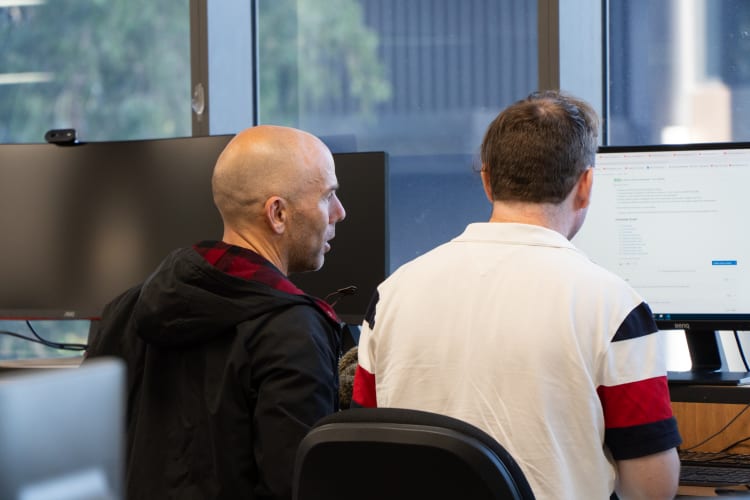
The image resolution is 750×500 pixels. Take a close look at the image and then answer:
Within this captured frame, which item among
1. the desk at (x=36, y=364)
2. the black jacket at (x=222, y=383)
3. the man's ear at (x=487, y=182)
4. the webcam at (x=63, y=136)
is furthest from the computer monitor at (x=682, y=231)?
the webcam at (x=63, y=136)

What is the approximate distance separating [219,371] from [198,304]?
117mm

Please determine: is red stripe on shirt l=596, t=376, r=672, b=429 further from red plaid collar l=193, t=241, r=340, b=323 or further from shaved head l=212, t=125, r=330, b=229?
shaved head l=212, t=125, r=330, b=229

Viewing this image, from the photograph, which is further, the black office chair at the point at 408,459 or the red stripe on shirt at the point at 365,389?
the red stripe on shirt at the point at 365,389

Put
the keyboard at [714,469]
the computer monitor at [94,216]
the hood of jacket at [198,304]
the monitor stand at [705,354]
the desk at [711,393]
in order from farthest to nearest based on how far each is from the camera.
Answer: the computer monitor at [94,216], the monitor stand at [705,354], the desk at [711,393], the keyboard at [714,469], the hood of jacket at [198,304]

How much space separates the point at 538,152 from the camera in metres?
1.50

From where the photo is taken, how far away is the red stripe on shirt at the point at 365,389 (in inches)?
62.2

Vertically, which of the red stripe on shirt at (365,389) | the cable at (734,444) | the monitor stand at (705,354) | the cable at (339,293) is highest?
the cable at (339,293)

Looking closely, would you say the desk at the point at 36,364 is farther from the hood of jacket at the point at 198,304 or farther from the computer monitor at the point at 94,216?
the hood of jacket at the point at 198,304

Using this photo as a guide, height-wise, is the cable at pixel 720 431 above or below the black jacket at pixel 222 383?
below

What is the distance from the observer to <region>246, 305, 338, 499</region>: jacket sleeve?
61.4 inches

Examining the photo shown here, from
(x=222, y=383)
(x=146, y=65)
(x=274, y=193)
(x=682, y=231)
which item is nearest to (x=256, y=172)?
(x=274, y=193)

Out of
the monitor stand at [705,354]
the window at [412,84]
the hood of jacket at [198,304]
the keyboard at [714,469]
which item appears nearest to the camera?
the hood of jacket at [198,304]

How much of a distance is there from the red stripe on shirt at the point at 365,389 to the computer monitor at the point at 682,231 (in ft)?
2.73

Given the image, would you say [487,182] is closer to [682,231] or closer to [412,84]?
[682,231]
